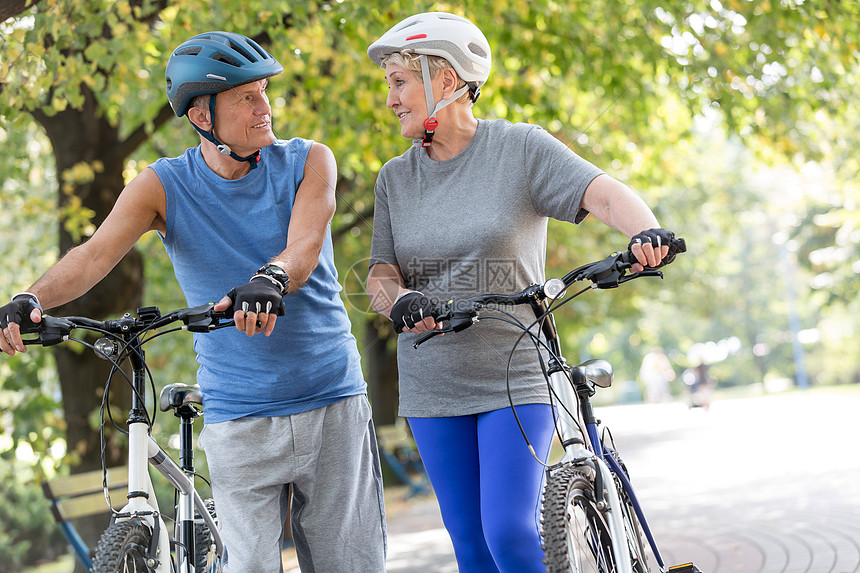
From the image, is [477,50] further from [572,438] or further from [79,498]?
[79,498]

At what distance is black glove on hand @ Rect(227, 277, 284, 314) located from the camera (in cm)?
229

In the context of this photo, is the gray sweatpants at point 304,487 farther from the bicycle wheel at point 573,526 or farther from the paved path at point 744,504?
the paved path at point 744,504

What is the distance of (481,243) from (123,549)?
1.38 meters

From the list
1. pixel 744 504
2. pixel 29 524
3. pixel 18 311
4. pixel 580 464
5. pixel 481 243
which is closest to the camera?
pixel 18 311

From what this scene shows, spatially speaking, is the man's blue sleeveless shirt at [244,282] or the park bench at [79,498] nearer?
the man's blue sleeveless shirt at [244,282]

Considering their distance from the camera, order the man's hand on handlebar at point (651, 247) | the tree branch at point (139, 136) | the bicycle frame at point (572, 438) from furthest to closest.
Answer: the tree branch at point (139, 136) → the bicycle frame at point (572, 438) → the man's hand on handlebar at point (651, 247)

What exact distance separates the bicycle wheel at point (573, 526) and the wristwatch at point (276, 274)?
3.01 feet

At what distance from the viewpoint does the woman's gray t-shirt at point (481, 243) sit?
297cm

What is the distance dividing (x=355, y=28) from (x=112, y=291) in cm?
268

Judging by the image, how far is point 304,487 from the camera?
2926 millimetres

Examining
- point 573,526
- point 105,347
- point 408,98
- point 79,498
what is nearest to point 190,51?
point 408,98

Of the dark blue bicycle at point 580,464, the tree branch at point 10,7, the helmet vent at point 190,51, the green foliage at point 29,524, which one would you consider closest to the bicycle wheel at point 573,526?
the dark blue bicycle at point 580,464

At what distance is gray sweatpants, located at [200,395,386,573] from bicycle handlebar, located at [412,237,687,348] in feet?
1.68

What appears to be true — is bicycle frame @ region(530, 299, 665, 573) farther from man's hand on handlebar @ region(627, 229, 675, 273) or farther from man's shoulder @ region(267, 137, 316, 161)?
man's shoulder @ region(267, 137, 316, 161)
